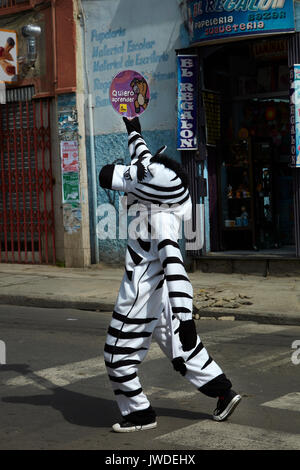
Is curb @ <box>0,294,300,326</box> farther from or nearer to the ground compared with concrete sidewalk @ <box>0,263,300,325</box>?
nearer to the ground

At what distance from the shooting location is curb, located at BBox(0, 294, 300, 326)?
31.8 ft

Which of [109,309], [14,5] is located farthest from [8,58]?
[109,309]

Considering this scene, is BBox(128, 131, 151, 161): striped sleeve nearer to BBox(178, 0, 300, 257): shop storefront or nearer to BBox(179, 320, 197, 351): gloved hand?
BBox(179, 320, 197, 351): gloved hand

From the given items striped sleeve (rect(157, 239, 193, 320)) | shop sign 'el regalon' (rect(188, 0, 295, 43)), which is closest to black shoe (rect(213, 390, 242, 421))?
striped sleeve (rect(157, 239, 193, 320))

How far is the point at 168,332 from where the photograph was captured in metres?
5.51

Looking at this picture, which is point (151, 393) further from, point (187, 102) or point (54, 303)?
point (187, 102)

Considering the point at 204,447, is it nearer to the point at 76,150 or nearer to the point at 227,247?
the point at 227,247

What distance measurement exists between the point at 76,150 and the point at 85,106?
0.85 metres

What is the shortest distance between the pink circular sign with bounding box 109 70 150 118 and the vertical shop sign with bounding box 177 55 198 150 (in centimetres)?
84

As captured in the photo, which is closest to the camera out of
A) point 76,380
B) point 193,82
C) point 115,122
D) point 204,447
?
point 204,447

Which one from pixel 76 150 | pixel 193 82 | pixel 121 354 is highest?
pixel 193 82

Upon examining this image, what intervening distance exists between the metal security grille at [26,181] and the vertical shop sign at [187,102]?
10.6 ft

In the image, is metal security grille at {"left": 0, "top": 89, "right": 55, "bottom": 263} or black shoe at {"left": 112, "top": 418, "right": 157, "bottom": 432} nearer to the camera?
black shoe at {"left": 112, "top": 418, "right": 157, "bottom": 432}

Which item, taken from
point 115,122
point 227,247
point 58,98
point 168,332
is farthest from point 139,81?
point 168,332
